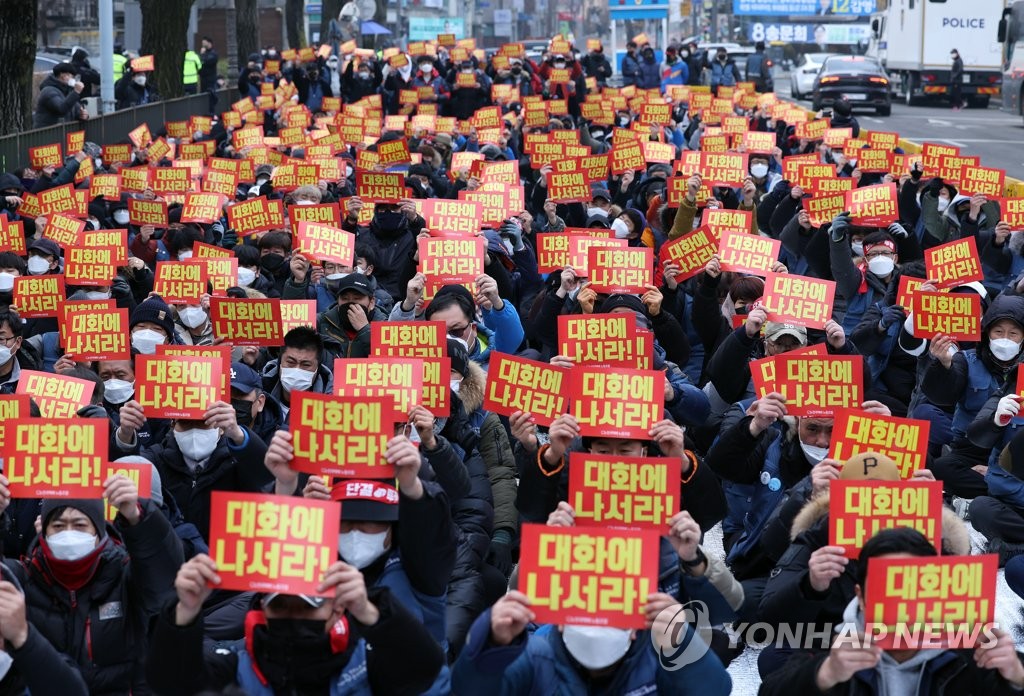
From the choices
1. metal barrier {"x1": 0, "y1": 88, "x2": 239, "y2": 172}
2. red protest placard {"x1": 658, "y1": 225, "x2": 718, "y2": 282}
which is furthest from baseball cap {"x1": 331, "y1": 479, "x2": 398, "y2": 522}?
metal barrier {"x1": 0, "y1": 88, "x2": 239, "y2": 172}

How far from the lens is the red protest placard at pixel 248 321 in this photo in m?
8.66

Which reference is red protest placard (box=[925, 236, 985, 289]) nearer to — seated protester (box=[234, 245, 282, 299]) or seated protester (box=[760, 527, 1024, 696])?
seated protester (box=[234, 245, 282, 299])

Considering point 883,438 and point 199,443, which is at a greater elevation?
point 883,438

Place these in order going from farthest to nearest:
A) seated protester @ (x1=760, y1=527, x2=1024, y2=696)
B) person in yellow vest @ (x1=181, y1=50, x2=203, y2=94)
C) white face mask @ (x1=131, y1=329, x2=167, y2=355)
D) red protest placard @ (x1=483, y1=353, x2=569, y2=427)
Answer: person in yellow vest @ (x1=181, y1=50, x2=203, y2=94) → white face mask @ (x1=131, y1=329, x2=167, y2=355) → red protest placard @ (x1=483, y1=353, x2=569, y2=427) → seated protester @ (x1=760, y1=527, x2=1024, y2=696)

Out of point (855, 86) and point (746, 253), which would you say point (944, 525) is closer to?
point (746, 253)

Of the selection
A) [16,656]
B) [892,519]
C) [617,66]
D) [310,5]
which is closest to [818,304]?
[892,519]

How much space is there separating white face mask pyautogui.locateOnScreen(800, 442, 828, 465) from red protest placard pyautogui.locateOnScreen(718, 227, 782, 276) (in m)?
3.28

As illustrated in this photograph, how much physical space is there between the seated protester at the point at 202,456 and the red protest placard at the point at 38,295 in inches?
133

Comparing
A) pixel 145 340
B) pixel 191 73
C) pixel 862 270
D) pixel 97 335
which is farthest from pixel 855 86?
pixel 97 335

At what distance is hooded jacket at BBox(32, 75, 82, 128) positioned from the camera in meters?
21.5

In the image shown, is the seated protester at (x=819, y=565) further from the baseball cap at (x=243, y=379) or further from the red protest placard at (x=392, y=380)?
the baseball cap at (x=243, y=379)

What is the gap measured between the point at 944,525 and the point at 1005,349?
3.27 m

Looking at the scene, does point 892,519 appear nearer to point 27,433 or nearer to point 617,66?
point 27,433

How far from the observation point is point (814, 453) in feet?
22.0
